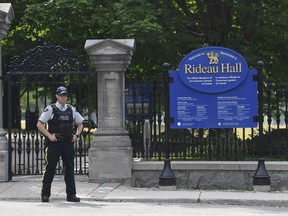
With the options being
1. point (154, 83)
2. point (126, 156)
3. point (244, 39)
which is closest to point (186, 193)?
point (126, 156)

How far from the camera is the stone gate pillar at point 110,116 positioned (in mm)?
14531

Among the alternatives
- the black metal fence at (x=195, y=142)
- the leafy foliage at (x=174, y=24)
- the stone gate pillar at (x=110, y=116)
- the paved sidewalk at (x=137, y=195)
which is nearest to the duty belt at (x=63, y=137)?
the paved sidewalk at (x=137, y=195)

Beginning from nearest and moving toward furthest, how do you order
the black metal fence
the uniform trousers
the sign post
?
1. the uniform trousers
2. the sign post
3. the black metal fence

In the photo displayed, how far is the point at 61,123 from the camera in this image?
12.1 metres

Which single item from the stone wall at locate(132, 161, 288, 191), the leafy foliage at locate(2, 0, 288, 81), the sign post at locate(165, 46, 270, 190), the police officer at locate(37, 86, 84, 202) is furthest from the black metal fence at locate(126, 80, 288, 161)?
the leafy foliage at locate(2, 0, 288, 81)

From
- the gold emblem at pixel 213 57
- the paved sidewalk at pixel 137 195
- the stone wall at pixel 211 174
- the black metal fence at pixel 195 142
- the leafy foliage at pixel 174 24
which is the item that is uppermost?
the leafy foliage at pixel 174 24

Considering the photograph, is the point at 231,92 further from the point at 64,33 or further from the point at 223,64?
the point at 64,33

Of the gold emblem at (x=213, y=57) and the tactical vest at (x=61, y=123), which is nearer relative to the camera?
the tactical vest at (x=61, y=123)

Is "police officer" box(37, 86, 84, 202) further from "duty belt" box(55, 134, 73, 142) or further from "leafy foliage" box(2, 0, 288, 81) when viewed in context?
"leafy foliage" box(2, 0, 288, 81)

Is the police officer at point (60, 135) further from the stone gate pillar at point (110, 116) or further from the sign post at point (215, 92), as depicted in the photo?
the sign post at point (215, 92)

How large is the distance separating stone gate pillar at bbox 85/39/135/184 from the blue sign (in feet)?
3.31

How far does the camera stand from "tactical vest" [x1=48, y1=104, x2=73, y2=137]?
12.1 m

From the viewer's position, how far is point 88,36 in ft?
81.1

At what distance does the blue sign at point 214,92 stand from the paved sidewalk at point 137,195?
1464 millimetres
